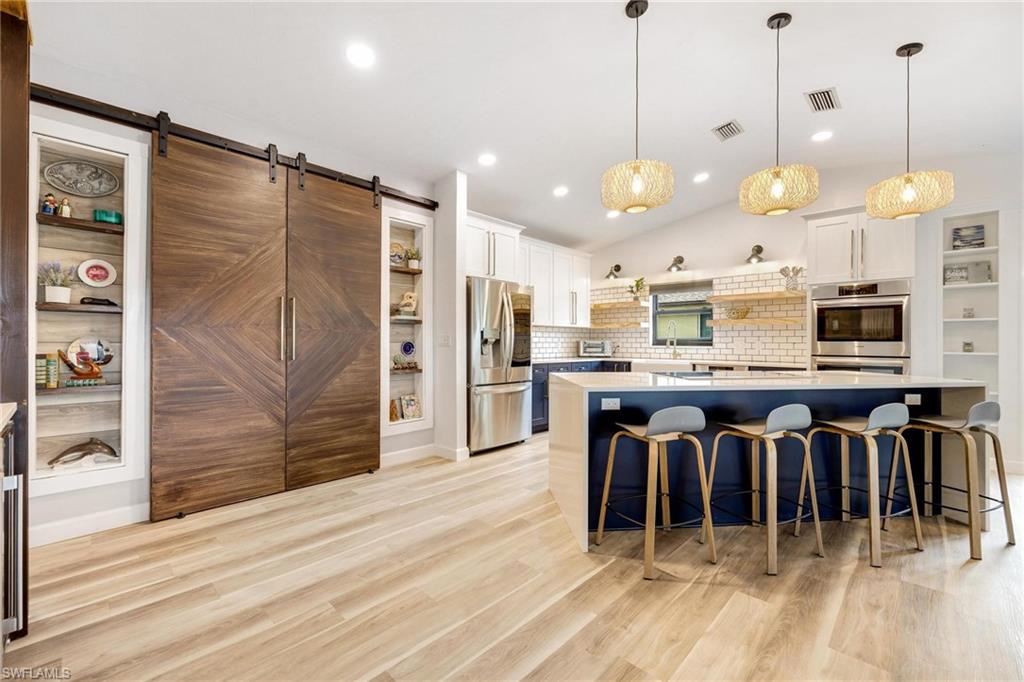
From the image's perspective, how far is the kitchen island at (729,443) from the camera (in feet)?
8.30

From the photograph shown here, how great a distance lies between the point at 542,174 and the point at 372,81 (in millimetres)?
1980

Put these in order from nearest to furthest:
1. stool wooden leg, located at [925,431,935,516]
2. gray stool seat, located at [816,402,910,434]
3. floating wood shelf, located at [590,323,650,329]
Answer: gray stool seat, located at [816,402,910,434], stool wooden leg, located at [925,431,935,516], floating wood shelf, located at [590,323,650,329]

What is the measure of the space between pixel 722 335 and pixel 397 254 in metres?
4.13

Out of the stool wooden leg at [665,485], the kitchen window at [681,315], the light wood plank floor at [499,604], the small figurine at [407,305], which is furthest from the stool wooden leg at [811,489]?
the kitchen window at [681,315]

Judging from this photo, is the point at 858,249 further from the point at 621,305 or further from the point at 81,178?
the point at 81,178

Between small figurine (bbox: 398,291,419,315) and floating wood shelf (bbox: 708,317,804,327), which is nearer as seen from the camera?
small figurine (bbox: 398,291,419,315)

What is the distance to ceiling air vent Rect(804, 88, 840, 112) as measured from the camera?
3248 millimetres

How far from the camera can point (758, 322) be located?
5.26 meters

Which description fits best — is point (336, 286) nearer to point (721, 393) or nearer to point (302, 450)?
point (302, 450)

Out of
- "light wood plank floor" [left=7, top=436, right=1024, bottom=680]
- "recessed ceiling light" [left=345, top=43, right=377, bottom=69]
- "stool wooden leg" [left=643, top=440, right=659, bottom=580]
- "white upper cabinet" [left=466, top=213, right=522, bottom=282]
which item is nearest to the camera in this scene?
"light wood plank floor" [left=7, top=436, right=1024, bottom=680]

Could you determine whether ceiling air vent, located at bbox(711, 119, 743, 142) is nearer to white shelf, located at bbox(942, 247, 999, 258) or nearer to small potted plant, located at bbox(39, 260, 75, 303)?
white shelf, located at bbox(942, 247, 999, 258)

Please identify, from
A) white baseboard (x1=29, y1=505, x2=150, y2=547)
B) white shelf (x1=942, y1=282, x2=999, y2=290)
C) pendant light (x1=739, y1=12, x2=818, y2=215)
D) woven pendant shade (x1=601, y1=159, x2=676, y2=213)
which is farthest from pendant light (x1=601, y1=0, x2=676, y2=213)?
white shelf (x1=942, y1=282, x2=999, y2=290)

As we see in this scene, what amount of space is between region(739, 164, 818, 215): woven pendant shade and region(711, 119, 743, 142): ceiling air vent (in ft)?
4.65

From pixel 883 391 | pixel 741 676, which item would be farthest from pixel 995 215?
pixel 741 676
